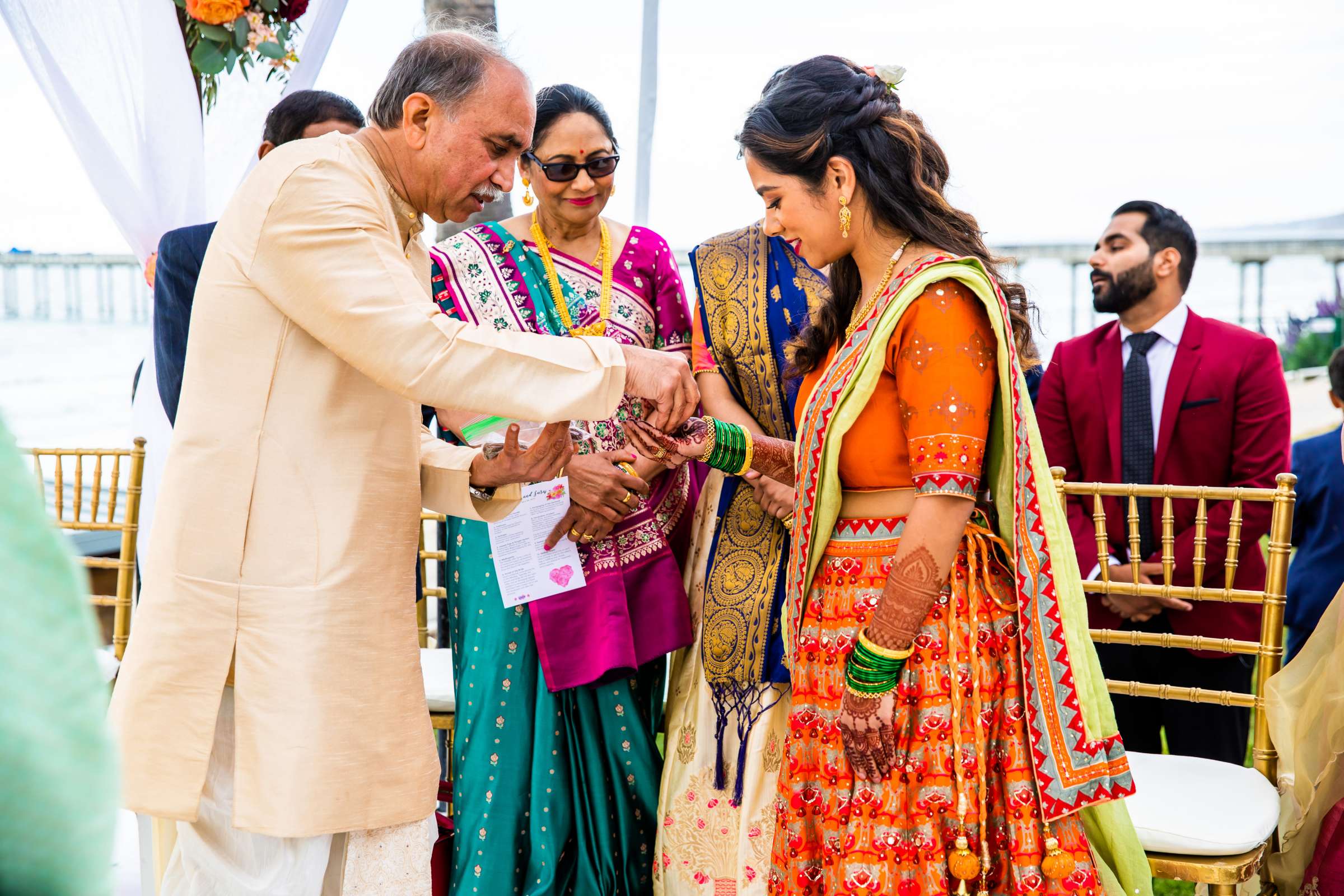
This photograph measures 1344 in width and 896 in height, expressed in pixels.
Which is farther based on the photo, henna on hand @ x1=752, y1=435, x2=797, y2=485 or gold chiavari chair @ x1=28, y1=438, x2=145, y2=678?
gold chiavari chair @ x1=28, y1=438, x2=145, y2=678

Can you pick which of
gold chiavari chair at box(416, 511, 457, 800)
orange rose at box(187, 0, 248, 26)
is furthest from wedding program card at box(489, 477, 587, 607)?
orange rose at box(187, 0, 248, 26)

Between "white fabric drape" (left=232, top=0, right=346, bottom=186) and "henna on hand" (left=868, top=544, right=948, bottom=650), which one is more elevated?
"white fabric drape" (left=232, top=0, right=346, bottom=186)

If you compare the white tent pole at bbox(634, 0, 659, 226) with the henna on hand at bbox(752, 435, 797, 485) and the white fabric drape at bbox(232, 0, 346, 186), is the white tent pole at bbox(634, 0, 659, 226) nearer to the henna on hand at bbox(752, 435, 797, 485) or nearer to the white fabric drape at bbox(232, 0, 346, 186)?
the white fabric drape at bbox(232, 0, 346, 186)

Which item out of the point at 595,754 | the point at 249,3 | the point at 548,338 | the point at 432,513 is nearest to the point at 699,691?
the point at 595,754

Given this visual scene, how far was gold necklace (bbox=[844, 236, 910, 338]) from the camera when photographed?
1.81 m

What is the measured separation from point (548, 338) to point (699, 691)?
1203 mm

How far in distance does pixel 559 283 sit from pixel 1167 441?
1807 millimetres

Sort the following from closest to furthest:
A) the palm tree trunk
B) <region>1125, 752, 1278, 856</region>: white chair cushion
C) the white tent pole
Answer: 1. <region>1125, 752, 1278, 856</region>: white chair cushion
2. the white tent pole
3. the palm tree trunk

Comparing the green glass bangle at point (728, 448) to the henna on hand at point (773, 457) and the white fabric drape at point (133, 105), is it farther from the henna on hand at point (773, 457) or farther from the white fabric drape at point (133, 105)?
the white fabric drape at point (133, 105)

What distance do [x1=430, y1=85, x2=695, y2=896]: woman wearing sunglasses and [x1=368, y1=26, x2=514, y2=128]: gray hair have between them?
726mm

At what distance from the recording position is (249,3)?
3035 mm

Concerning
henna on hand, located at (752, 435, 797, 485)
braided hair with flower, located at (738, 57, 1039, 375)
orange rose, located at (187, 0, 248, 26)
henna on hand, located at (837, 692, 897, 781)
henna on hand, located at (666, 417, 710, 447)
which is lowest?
henna on hand, located at (837, 692, 897, 781)

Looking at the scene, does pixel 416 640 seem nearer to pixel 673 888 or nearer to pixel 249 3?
pixel 673 888

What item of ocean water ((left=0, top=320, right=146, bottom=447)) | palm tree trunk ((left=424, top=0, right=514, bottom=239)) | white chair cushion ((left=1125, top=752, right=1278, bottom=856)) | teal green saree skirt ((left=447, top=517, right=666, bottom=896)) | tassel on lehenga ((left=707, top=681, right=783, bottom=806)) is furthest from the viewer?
ocean water ((left=0, top=320, right=146, bottom=447))
